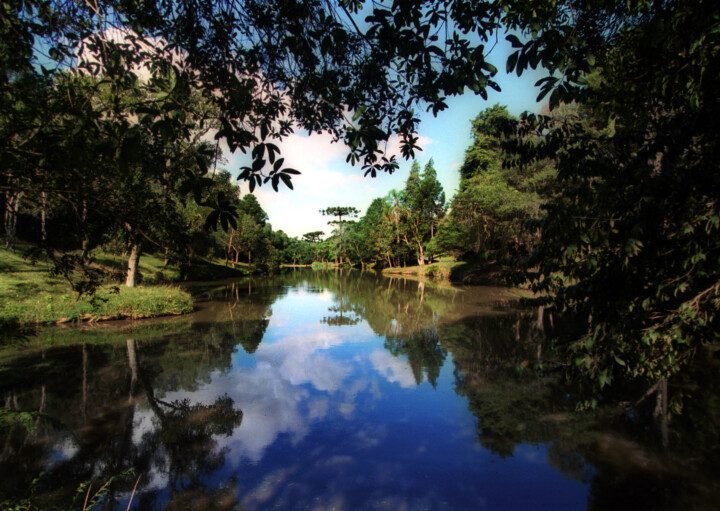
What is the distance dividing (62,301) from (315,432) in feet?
50.2

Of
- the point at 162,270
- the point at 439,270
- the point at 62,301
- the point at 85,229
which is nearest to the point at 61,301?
the point at 62,301

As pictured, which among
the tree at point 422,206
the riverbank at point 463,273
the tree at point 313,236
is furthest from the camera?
the tree at point 313,236

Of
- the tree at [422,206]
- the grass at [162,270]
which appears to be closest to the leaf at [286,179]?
the grass at [162,270]

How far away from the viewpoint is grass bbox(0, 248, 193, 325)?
612 inches

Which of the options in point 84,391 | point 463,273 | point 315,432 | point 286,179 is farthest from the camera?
point 463,273

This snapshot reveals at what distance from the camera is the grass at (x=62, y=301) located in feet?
51.0

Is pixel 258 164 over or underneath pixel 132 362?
over

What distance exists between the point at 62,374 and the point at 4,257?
17173 millimetres

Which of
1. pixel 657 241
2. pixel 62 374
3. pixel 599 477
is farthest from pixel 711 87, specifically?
pixel 62 374

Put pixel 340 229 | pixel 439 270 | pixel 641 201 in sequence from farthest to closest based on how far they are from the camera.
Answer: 1. pixel 340 229
2. pixel 439 270
3. pixel 641 201

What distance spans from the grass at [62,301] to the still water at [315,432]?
150 cm

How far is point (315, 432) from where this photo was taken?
762 cm

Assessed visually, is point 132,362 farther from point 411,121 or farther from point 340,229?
point 340,229

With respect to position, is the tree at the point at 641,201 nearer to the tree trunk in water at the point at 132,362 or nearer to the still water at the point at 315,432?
the still water at the point at 315,432
